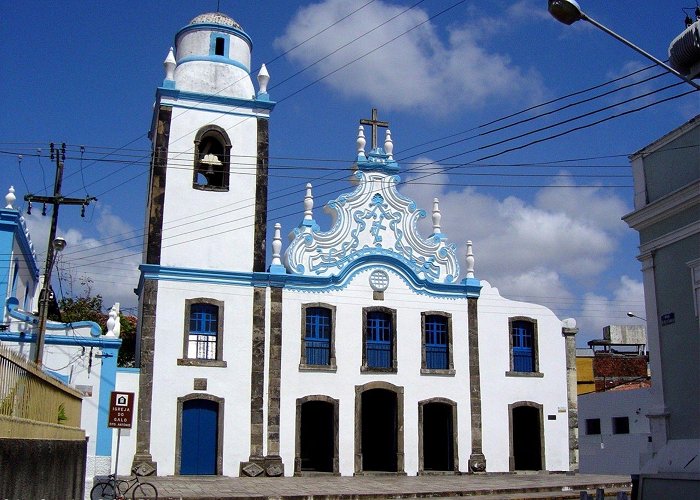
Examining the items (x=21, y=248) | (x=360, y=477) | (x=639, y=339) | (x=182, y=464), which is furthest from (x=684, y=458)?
(x=639, y=339)

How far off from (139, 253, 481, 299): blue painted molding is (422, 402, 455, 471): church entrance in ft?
12.0

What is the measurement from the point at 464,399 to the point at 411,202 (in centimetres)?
656

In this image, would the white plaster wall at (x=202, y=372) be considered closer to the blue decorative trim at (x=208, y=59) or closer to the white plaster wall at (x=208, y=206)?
the white plaster wall at (x=208, y=206)

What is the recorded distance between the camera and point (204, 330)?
79.6 ft

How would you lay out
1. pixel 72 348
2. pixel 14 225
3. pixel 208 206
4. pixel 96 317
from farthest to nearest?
pixel 96 317 < pixel 208 206 < pixel 72 348 < pixel 14 225

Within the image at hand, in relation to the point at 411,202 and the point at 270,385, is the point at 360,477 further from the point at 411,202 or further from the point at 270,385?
the point at 411,202

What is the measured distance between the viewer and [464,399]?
26250 millimetres

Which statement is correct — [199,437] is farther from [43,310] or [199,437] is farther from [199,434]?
[43,310]

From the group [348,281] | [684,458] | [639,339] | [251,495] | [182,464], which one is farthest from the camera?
[639,339]

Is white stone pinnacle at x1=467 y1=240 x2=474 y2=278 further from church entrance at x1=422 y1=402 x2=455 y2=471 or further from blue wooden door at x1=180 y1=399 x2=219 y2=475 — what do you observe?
blue wooden door at x1=180 y1=399 x2=219 y2=475

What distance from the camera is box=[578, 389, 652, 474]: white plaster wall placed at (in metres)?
31.6

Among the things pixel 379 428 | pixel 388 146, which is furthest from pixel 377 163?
pixel 379 428

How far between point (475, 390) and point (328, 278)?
5.95m

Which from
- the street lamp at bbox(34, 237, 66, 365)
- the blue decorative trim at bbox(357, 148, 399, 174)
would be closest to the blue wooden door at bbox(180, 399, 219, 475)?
the street lamp at bbox(34, 237, 66, 365)
